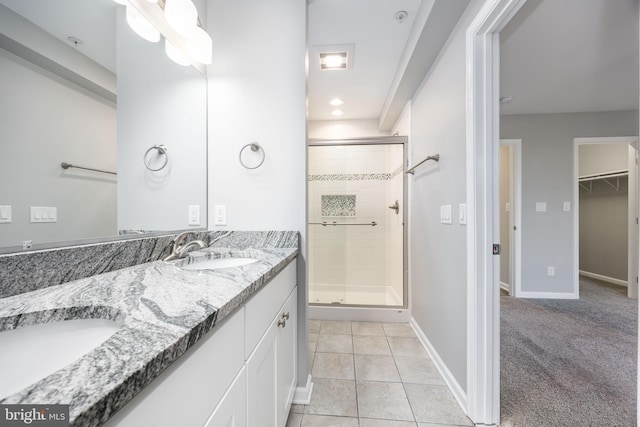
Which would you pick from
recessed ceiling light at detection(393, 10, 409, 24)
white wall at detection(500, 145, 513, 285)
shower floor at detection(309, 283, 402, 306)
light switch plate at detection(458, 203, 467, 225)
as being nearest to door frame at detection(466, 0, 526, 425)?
light switch plate at detection(458, 203, 467, 225)

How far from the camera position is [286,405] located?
1135 millimetres

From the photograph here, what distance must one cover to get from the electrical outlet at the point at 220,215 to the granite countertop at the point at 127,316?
19.1 inches

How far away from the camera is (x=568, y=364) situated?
5.58 feet

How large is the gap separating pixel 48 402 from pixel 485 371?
1577 millimetres

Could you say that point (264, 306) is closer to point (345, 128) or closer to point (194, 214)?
point (194, 214)

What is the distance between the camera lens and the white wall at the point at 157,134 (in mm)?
1000

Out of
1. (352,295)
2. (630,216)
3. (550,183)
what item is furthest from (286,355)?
(630,216)

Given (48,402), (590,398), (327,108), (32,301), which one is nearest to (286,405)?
(32,301)

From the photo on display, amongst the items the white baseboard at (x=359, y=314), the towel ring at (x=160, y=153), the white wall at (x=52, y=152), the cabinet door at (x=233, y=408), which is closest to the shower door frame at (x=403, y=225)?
the white baseboard at (x=359, y=314)

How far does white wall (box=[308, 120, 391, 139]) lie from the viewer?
3.35 metres

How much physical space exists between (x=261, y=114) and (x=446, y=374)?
6.51ft

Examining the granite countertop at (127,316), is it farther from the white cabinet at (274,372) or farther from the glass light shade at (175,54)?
the glass light shade at (175,54)

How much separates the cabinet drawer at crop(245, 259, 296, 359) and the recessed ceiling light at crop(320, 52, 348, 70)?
1.83m

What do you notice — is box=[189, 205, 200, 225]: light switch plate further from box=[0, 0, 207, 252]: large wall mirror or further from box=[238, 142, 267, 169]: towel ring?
box=[238, 142, 267, 169]: towel ring
